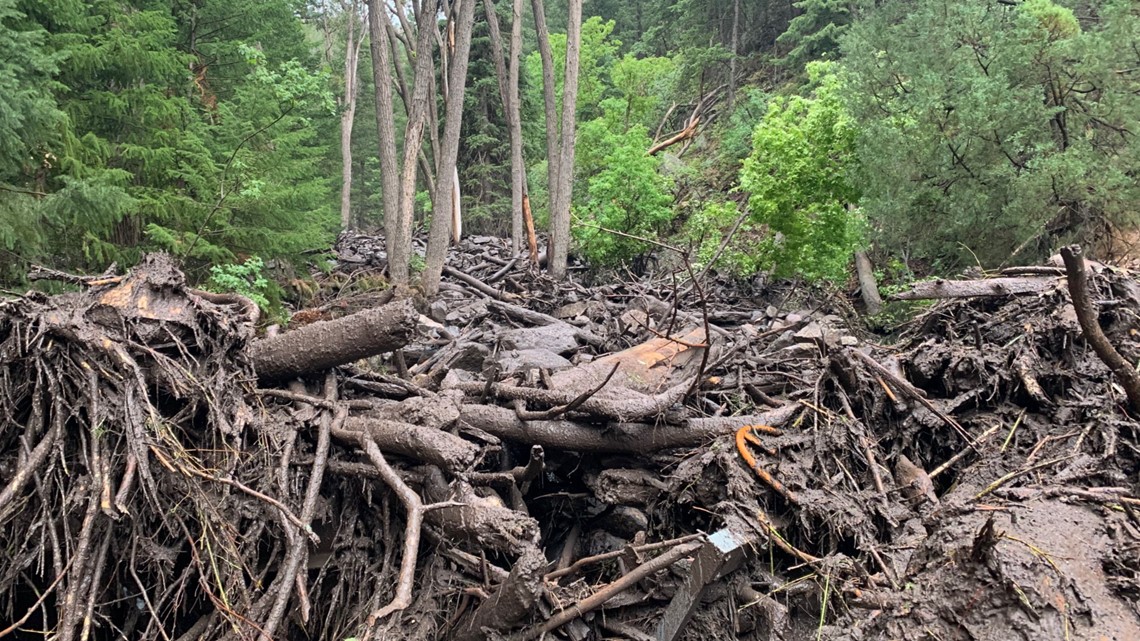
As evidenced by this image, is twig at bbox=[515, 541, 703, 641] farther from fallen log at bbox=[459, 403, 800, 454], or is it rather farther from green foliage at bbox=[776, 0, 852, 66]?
green foliage at bbox=[776, 0, 852, 66]

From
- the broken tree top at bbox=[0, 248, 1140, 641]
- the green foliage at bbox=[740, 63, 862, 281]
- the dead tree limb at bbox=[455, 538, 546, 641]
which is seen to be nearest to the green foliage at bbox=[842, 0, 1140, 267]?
the green foliage at bbox=[740, 63, 862, 281]

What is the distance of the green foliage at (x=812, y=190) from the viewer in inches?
440

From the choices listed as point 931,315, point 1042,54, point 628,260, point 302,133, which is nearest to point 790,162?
point 1042,54

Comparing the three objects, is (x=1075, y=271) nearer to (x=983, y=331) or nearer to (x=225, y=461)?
(x=983, y=331)

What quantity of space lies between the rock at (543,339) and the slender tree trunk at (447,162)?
371 centimetres

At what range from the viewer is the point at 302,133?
7.63m

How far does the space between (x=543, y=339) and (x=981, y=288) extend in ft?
15.0

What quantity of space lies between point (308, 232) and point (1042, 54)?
10.3 metres

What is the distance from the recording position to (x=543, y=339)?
25.2 ft

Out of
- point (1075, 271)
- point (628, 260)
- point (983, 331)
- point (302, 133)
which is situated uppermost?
point (302, 133)

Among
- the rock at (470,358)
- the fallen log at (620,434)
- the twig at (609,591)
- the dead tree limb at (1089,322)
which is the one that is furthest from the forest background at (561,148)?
the dead tree limb at (1089,322)

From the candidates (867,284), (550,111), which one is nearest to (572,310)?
(867,284)

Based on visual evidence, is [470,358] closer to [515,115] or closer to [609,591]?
[609,591]

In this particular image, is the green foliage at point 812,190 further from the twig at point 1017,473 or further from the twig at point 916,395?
the twig at point 1017,473
